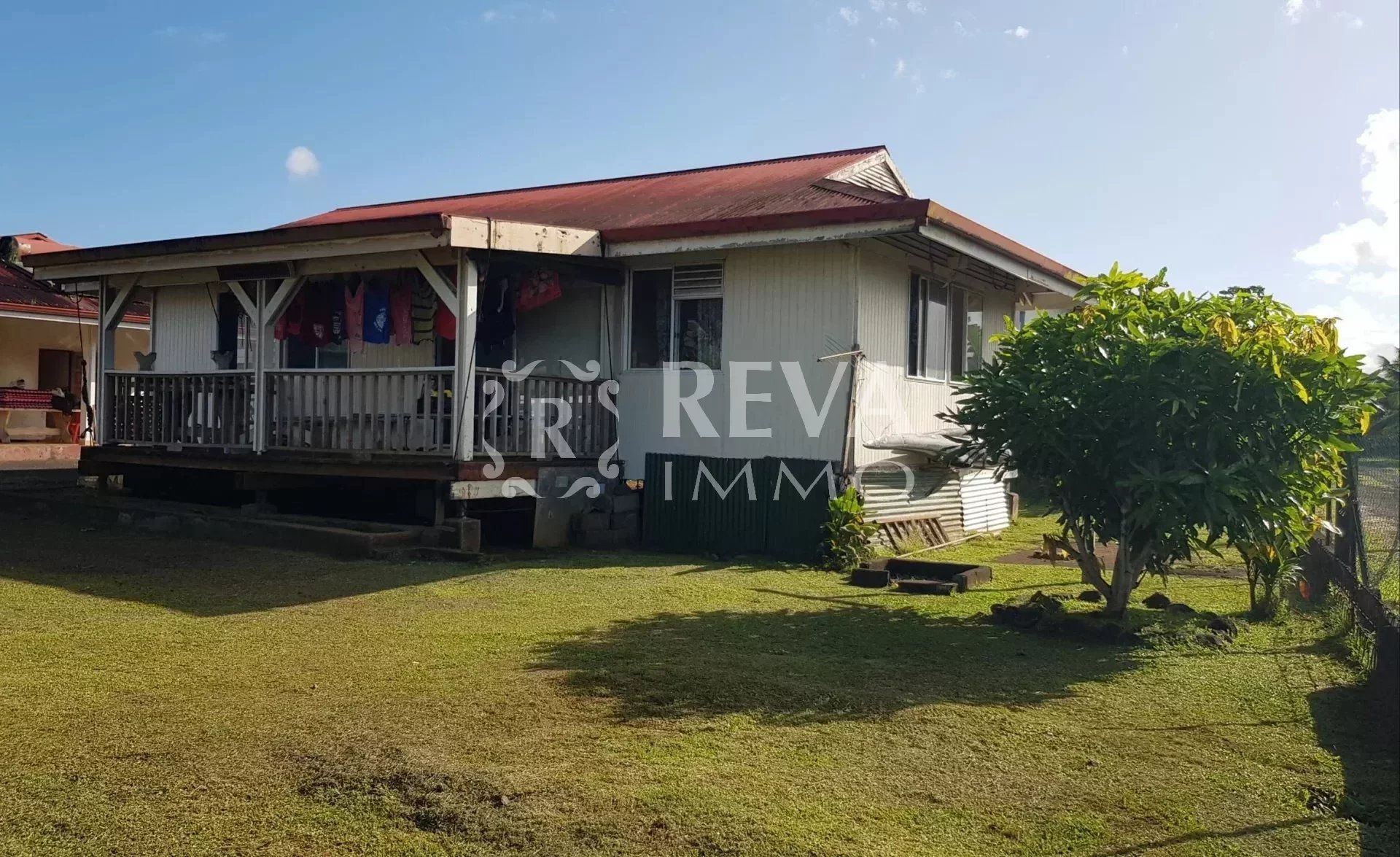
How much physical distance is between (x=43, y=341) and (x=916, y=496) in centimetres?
1927

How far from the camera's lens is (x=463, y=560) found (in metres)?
10.3

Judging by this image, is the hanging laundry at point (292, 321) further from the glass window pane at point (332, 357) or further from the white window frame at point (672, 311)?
the white window frame at point (672, 311)

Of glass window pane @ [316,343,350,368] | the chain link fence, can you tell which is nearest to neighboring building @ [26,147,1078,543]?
glass window pane @ [316,343,350,368]

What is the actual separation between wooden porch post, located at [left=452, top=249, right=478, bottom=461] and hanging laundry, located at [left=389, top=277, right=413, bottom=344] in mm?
1825

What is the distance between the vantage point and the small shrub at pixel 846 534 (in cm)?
1096

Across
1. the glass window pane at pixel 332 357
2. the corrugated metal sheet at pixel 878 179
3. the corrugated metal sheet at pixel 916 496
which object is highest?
the corrugated metal sheet at pixel 878 179

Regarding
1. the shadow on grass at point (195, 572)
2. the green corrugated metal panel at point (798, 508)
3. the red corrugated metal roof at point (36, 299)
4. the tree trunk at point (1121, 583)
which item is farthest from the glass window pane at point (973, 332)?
the red corrugated metal roof at point (36, 299)

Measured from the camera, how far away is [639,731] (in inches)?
204

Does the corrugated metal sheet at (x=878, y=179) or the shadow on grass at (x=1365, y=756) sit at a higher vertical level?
the corrugated metal sheet at (x=878, y=179)

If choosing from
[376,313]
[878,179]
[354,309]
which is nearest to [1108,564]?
[878,179]

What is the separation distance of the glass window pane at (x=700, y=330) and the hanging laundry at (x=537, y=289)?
135cm

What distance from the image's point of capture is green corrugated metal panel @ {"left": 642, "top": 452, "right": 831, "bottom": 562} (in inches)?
444

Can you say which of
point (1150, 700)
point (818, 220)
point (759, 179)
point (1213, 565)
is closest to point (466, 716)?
point (1150, 700)

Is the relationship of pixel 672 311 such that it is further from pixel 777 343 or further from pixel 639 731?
pixel 639 731
